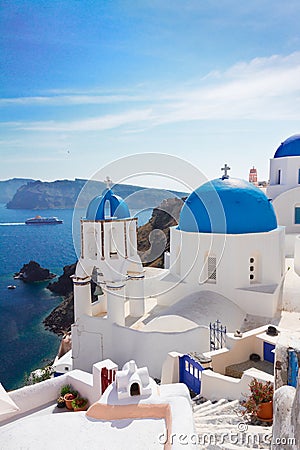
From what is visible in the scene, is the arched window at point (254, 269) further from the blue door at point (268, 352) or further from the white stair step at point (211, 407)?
the white stair step at point (211, 407)

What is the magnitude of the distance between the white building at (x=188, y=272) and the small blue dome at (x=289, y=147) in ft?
27.9

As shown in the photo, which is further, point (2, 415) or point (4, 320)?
point (4, 320)

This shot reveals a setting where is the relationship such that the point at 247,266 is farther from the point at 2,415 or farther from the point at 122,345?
the point at 2,415

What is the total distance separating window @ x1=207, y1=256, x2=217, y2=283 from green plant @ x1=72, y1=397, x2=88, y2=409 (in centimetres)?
654

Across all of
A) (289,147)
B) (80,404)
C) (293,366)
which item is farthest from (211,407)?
(289,147)

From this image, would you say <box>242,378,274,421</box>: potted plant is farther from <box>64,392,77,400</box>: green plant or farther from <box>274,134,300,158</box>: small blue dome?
<box>274,134,300,158</box>: small blue dome

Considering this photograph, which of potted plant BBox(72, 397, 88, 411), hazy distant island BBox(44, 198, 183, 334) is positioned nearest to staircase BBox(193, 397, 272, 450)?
potted plant BBox(72, 397, 88, 411)

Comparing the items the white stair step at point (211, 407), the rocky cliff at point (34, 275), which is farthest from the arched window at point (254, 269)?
the rocky cliff at point (34, 275)

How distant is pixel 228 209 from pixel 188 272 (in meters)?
2.69

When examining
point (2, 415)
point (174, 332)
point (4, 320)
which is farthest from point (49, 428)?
point (4, 320)

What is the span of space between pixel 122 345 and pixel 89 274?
8.82ft

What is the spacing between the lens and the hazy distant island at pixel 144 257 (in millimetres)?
31881

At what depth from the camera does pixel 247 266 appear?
40.5 ft

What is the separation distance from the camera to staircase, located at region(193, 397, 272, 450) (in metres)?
4.71
